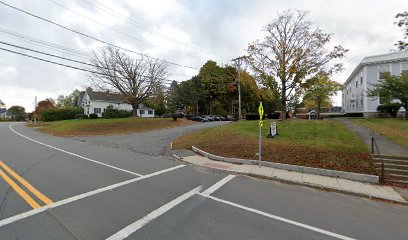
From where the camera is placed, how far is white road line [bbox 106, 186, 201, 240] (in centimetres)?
389

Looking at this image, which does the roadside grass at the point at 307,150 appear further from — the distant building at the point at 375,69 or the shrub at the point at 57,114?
the shrub at the point at 57,114

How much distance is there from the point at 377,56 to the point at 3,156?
124 feet

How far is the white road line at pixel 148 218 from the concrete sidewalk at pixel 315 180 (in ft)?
11.2

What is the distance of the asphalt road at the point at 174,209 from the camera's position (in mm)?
4105

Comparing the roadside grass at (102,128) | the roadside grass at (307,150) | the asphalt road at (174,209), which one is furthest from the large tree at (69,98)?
the asphalt road at (174,209)

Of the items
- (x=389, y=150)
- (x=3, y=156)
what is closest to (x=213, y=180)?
(x=389, y=150)

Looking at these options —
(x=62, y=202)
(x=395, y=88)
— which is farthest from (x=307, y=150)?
(x=395, y=88)

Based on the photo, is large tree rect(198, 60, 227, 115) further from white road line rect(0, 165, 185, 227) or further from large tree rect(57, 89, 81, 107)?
large tree rect(57, 89, 81, 107)

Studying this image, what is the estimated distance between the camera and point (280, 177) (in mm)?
8109

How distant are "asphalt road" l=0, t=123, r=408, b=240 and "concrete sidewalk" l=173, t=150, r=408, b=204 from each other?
17.3 inches

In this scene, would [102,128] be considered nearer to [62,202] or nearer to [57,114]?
[62,202]

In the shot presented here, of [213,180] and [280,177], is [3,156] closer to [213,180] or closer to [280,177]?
[213,180]

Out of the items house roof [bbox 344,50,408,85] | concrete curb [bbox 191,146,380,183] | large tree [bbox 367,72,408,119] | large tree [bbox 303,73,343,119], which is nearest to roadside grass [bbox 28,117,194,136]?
concrete curb [bbox 191,146,380,183]

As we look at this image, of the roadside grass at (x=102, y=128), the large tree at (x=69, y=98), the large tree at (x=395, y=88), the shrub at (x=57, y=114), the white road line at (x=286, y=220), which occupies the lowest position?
the white road line at (x=286, y=220)
